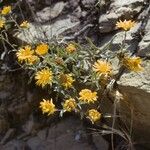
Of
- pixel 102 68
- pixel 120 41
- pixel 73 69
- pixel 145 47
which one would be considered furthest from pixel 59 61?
pixel 145 47

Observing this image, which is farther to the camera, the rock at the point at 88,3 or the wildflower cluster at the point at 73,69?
the rock at the point at 88,3

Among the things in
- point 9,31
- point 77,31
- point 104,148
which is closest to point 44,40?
point 77,31

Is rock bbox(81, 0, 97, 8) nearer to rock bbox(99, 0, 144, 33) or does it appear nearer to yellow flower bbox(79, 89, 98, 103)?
rock bbox(99, 0, 144, 33)

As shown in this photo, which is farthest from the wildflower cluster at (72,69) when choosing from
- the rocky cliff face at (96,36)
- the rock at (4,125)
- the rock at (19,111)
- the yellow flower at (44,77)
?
the rock at (4,125)

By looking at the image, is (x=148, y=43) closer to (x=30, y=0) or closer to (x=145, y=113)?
(x=145, y=113)

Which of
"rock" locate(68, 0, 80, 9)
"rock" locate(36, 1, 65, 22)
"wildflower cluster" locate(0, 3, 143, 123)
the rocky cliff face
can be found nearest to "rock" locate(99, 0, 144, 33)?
the rocky cliff face

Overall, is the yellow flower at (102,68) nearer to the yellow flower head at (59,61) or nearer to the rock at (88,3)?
the yellow flower head at (59,61)

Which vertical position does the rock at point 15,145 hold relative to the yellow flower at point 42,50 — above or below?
below

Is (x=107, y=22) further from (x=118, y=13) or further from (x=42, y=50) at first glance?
(x=42, y=50)
